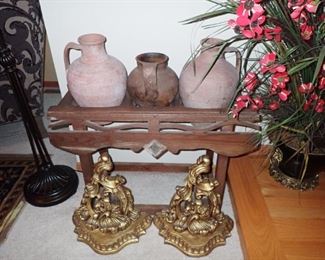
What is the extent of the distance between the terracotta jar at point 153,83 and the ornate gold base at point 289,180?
406mm

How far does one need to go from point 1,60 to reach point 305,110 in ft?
3.07

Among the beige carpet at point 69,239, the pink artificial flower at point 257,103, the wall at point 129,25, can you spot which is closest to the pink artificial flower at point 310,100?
the pink artificial flower at point 257,103

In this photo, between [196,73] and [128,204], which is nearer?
[196,73]

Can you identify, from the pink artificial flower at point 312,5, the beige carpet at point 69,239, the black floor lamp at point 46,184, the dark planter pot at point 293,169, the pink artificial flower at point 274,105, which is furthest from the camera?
the black floor lamp at point 46,184

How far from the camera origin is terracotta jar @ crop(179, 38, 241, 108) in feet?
3.02

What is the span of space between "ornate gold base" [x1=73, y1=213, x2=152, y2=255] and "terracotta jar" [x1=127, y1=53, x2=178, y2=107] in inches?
18.2

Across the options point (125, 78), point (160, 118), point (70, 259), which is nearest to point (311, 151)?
point (160, 118)

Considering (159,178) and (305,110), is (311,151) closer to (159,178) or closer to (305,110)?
(305,110)

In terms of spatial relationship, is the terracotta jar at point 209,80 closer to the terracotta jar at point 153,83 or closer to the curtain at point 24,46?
the terracotta jar at point 153,83

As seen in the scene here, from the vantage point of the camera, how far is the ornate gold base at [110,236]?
1083 mm

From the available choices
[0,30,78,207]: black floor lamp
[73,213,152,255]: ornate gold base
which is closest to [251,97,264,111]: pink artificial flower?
[73,213,152,255]: ornate gold base

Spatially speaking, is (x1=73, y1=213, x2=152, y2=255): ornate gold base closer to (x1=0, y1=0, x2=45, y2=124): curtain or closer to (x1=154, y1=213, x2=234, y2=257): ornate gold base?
(x1=154, y1=213, x2=234, y2=257): ornate gold base

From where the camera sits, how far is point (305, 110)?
81cm

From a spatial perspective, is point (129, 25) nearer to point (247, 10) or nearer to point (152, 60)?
point (152, 60)
